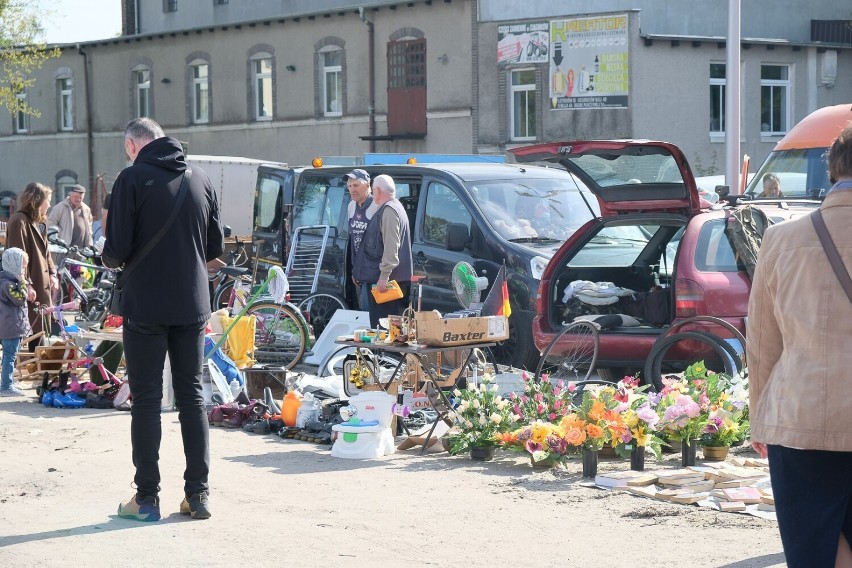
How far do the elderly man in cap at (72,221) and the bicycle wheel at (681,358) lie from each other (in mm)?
11841

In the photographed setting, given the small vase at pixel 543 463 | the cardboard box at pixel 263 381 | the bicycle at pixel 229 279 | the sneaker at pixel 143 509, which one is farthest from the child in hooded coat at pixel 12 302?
the small vase at pixel 543 463

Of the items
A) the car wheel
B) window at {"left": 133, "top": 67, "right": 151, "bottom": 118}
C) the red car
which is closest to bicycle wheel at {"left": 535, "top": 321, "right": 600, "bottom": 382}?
the red car

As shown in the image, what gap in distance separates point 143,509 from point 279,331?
665 centimetres

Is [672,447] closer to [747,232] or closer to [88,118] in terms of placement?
[747,232]

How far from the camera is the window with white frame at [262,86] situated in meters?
38.2

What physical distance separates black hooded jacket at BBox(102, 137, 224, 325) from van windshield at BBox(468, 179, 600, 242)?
6380 mm

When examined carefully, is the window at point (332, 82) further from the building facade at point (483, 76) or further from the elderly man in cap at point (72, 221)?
the elderly man in cap at point (72, 221)

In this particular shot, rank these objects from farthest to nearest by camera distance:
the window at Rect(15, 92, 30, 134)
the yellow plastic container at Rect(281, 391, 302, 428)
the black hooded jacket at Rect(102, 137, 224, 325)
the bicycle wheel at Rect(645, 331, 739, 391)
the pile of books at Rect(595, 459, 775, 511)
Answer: the window at Rect(15, 92, 30, 134), the yellow plastic container at Rect(281, 391, 302, 428), the bicycle wheel at Rect(645, 331, 739, 391), the pile of books at Rect(595, 459, 775, 511), the black hooded jacket at Rect(102, 137, 224, 325)

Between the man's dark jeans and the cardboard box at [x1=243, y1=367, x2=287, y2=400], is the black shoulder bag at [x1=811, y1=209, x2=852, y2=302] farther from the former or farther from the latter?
the cardboard box at [x1=243, y1=367, x2=287, y2=400]

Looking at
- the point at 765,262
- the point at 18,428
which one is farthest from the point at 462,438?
the point at 765,262

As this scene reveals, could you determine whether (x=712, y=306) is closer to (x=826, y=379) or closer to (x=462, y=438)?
(x=462, y=438)

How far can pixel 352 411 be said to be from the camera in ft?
29.1

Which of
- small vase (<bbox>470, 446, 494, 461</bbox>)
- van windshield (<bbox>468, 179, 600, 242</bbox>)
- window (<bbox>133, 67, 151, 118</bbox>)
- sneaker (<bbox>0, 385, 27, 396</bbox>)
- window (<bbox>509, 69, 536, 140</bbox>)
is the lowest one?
sneaker (<bbox>0, 385, 27, 396</bbox>)

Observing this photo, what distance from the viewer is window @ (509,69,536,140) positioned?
3167 cm
